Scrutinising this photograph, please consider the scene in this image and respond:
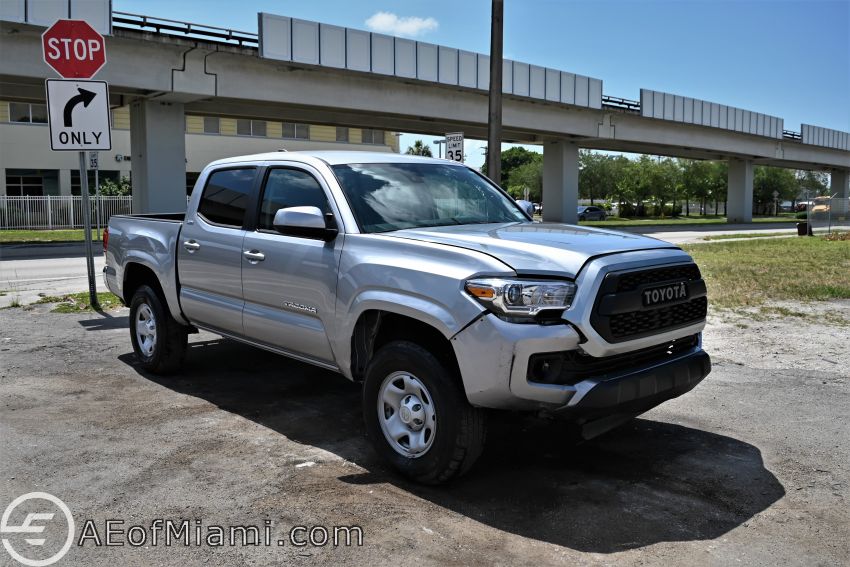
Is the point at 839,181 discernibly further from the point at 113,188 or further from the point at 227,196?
the point at 227,196

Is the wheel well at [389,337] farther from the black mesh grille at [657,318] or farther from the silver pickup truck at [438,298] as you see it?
the black mesh grille at [657,318]

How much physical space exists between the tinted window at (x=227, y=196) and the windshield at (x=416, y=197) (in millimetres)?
1033

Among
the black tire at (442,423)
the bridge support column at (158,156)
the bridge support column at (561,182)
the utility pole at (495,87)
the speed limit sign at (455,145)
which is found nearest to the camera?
the black tire at (442,423)

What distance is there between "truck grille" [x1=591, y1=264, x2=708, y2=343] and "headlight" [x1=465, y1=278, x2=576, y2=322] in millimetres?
197

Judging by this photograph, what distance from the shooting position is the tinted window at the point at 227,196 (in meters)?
6.01

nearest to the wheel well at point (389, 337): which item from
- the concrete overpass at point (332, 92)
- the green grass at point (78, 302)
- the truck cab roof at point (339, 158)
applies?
the truck cab roof at point (339, 158)

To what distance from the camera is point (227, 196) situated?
622 centimetres

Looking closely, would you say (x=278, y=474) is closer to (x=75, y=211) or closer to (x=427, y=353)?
(x=427, y=353)

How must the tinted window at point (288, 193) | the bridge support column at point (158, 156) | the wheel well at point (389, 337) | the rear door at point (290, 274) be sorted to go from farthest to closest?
A: the bridge support column at point (158, 156), the tinted window at point (288, 193), the rear door at point (290, 274), the wheel well at point (389, 337)

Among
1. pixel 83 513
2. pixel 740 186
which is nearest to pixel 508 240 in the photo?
pixel 83 513

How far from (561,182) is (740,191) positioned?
22.1 meters

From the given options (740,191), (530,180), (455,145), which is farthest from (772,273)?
(530,180)

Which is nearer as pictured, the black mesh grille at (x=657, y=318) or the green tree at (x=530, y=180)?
the black mesh grille at (x=657, y=318)

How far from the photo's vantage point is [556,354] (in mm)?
3977
